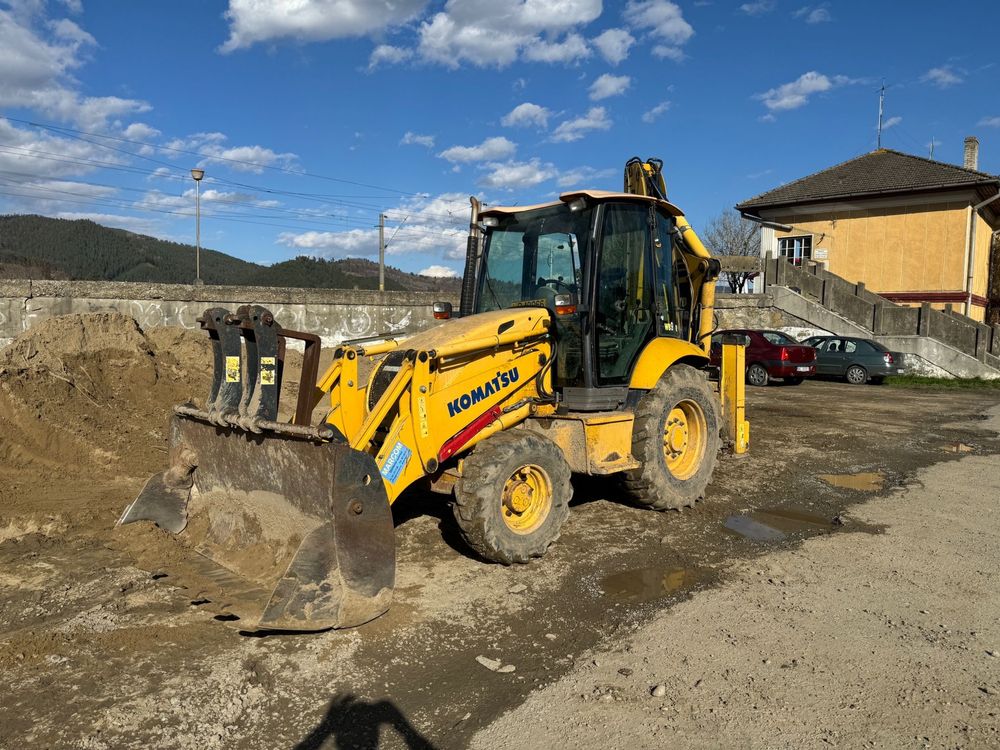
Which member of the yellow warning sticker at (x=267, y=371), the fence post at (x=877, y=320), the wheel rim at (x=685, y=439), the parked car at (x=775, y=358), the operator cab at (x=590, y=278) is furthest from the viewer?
the fence post at (x=877, y=320)

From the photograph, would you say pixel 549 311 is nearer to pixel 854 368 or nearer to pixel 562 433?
pixel 562 433

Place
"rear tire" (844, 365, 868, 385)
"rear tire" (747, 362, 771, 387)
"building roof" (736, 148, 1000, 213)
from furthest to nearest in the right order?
"building roof" (736, 148, 1000, 213)
"rear tire" (844, 365, 868, 385)
"rear tire" (747, 362, 771, 387)

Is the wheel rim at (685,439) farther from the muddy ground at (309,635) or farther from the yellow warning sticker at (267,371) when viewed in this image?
the yellow warning sticker at (267,371)

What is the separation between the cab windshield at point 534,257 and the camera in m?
5.90

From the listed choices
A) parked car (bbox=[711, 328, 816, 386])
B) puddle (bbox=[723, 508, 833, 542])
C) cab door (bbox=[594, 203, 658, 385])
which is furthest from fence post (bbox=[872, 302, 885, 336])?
cab door (bbox=[594, 203, 658, 385])

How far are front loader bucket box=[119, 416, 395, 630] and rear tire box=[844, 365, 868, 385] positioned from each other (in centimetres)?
1939

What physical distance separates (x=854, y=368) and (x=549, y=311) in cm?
1738

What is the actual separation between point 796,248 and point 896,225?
150 inches

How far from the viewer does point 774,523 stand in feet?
20.9

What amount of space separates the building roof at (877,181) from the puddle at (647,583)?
26.6 meters

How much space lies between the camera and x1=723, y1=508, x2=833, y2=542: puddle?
6027 mm

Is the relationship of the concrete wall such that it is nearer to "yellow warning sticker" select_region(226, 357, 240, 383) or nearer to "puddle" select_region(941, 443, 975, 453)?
"yellow warning sticker" select_region(226, 357, 240, 383)

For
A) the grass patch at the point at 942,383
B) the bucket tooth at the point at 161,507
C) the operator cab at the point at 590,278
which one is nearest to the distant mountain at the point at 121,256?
the grass patch at the point at 942,383

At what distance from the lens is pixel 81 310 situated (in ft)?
38.5
